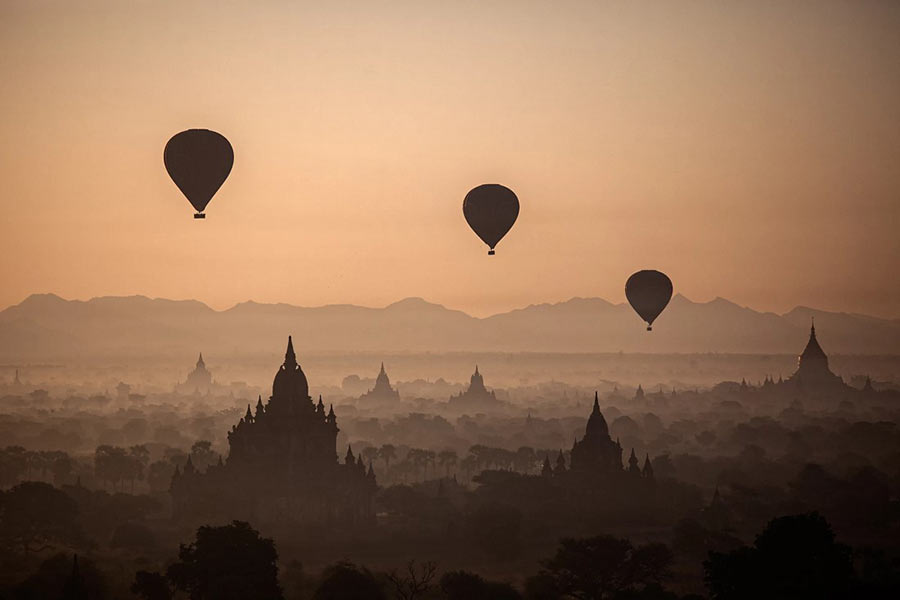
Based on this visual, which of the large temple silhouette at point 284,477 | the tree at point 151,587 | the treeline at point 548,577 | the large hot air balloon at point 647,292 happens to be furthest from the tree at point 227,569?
the large hot air balloon at point 647,292

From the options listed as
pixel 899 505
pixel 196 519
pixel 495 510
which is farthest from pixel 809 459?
pixel 196 519

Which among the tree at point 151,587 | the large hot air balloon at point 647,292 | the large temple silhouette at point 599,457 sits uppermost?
the large hot air balloon at point 647,292

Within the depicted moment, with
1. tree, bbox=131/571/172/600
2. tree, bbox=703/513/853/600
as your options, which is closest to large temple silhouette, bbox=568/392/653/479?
tree, bbox=703/513/853/600

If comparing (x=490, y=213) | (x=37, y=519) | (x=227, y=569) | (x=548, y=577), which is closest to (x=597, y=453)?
(x=490, y=213)

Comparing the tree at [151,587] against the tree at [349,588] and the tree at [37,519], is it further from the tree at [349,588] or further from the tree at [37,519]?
the tree at [37,519]

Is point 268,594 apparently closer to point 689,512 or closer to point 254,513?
point 254,513

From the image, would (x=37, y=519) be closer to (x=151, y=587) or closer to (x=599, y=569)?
(x=151, y=587)

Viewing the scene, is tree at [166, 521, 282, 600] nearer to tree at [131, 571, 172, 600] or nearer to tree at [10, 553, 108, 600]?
tree at [131, 571, 172, 600]
